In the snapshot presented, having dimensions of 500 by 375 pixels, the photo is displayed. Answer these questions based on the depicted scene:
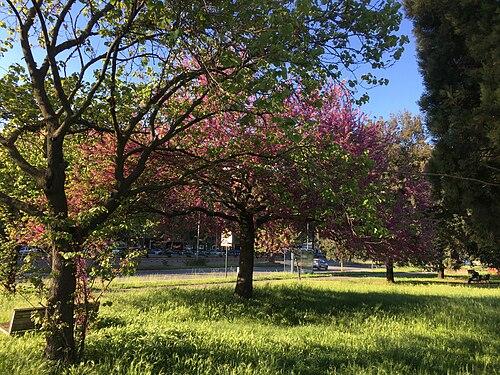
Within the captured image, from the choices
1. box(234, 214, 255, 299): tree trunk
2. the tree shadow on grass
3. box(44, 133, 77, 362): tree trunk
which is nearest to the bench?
the tree shadow on grass

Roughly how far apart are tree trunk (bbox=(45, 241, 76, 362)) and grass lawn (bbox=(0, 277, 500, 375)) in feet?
0.75

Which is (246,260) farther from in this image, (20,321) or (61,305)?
(61,305)

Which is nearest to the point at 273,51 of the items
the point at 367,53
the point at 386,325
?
the point at 367,53

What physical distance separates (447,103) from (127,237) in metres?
6.63

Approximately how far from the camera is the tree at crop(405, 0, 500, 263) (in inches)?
257

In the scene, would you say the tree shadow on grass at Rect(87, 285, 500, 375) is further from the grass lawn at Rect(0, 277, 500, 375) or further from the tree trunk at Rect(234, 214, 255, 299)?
the tree trunk at Rect(234, 214, 255, 299)

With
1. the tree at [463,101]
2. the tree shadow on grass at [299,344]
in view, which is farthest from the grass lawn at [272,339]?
the tree at [463,101]

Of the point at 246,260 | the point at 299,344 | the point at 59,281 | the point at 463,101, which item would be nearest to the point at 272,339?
the point at 299,344

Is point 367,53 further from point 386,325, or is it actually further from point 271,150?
point 386,325

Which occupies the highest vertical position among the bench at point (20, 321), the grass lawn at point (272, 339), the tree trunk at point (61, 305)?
the tree trunk at point (61, 305)

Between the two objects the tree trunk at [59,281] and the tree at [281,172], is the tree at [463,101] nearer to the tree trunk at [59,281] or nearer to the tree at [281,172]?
the tree at [281,172]

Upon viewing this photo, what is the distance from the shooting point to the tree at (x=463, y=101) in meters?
6.53

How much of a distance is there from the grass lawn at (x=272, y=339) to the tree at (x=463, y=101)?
262 cm

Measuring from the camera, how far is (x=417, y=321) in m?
9.20
